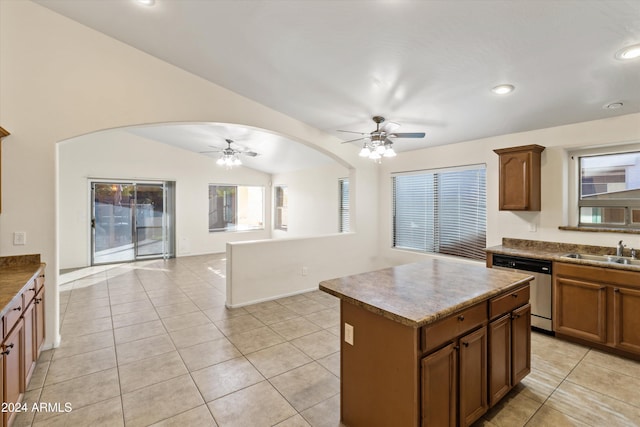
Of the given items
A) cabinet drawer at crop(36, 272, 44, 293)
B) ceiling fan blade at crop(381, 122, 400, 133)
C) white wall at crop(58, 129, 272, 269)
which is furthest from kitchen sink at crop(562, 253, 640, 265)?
white wall at crop(58, 129, 272, 269)

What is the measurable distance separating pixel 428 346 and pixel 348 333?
536 millimetres

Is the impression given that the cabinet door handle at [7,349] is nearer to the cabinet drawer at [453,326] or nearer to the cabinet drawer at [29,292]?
the cabinet drawer at [29,292]

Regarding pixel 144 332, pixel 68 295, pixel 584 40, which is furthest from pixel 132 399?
pixel 584 40

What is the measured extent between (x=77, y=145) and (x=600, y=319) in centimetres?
941

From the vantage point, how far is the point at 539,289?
3332mm

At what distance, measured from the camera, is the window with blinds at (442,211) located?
178 inches

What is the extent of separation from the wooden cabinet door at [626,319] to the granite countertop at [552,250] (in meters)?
0.25

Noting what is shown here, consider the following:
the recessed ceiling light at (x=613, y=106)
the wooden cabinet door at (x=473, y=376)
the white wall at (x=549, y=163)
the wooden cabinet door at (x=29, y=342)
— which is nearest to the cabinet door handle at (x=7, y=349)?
the wooden cabinet door at (x=29, y=342)

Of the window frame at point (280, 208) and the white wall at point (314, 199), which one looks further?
the window frame at point (280, 208)

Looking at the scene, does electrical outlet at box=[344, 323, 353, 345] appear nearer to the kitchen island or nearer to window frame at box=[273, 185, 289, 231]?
the kitchen island

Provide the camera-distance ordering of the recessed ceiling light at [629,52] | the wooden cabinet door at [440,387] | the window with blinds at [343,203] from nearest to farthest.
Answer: the wooden cabinet door at [440,387] → the recessed ceiling light at [629,52] → the window with blinds at [343,203]

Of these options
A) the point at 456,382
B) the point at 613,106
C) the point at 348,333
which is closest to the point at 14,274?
the point at 348,333

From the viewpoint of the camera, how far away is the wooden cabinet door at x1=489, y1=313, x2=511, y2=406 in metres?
2.02

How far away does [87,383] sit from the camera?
2.46m
